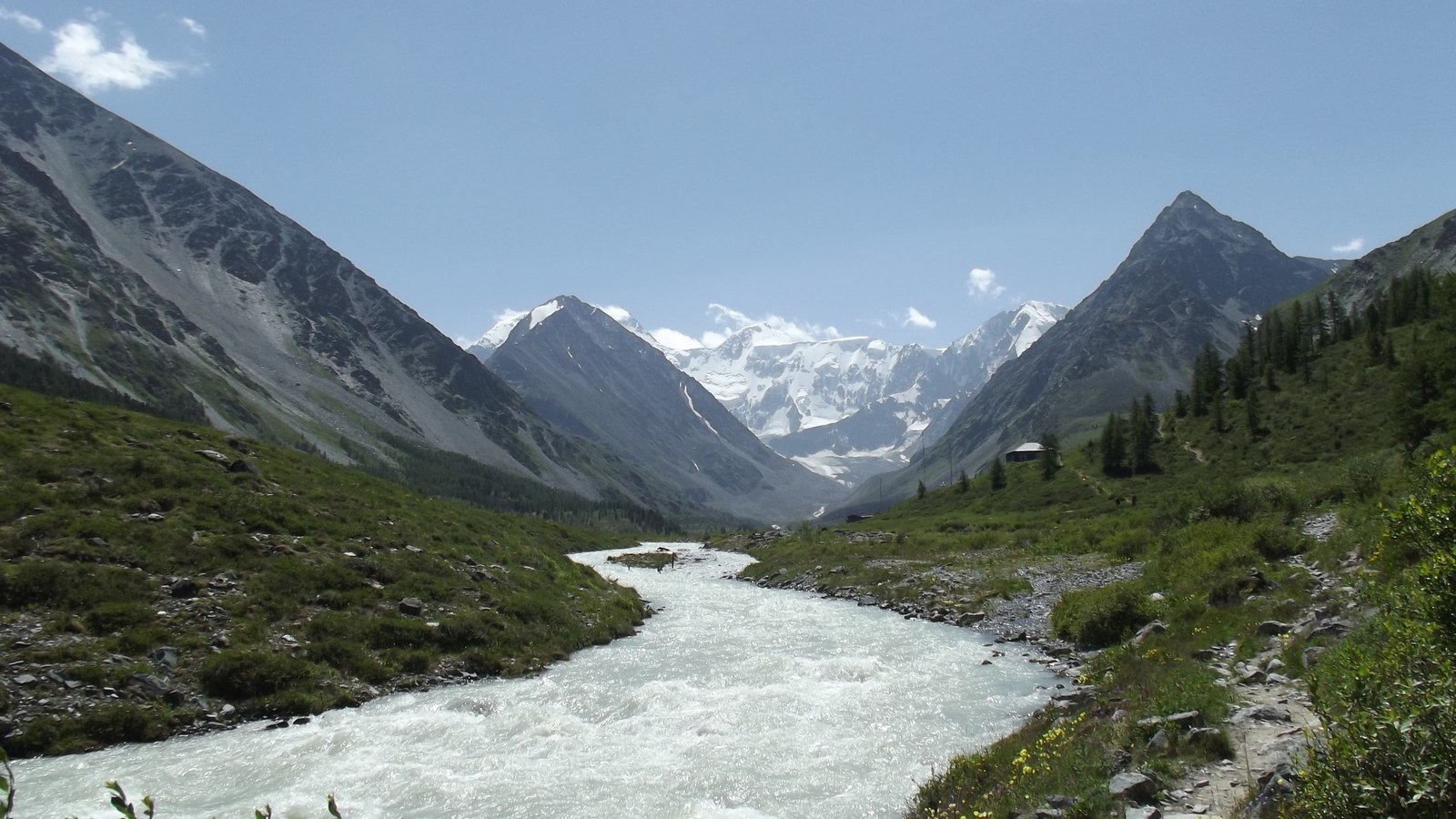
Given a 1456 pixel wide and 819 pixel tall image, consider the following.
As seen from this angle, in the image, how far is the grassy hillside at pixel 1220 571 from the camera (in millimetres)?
10516

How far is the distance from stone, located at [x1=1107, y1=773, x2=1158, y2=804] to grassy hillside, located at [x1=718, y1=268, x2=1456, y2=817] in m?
0.24

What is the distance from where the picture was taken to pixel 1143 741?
511 inches

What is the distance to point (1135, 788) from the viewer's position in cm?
1079

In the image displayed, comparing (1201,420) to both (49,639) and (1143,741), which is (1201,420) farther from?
(49,639)

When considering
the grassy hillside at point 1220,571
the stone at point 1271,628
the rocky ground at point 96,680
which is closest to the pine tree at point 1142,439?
the grassy hillside at point 1220,571

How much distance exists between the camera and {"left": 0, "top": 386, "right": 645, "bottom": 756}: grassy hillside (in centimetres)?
1925

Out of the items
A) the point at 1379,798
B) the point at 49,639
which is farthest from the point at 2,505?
the point at 1379,798

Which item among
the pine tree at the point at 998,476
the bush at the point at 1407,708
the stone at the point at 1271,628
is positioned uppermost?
the bush at the point at 1407,708

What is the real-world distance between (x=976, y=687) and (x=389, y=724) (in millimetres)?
17682

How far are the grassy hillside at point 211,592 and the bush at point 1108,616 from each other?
65.5ft

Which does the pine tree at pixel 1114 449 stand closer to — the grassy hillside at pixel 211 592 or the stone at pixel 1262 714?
the grassy hillside at pixel 211 592

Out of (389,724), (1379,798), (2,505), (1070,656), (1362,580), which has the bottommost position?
(1070,656)

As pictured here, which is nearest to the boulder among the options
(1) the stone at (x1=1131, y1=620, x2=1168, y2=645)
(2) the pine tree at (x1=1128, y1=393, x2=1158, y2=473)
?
(1) the stone at (x1=1131, y1=620, x2=1168, y2=645)

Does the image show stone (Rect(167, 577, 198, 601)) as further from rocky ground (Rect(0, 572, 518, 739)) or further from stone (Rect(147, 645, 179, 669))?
stone (Rect(147, 645, 179, 669))
